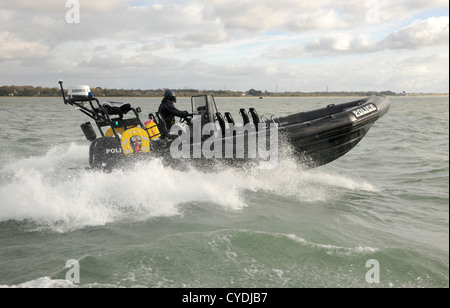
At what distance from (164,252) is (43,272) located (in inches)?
45.3

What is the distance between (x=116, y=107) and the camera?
6.41 metres

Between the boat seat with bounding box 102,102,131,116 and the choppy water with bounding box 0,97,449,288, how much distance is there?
3.25ft

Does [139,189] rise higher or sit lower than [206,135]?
lower

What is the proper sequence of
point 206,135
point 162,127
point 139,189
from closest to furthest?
point 139,189 → point 162,127 → point 206,135

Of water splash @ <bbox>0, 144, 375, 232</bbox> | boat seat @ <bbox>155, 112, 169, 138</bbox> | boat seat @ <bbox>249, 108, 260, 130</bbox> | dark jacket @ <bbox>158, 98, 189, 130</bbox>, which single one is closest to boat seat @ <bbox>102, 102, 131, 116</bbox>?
boat seat @ <bbox>155, 112, 169, 138</bbox>

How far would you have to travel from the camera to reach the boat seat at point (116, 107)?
6.33 metres

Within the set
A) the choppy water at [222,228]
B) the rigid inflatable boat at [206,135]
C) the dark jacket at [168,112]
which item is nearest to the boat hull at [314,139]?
the rigid inflatable boat at [206,135]

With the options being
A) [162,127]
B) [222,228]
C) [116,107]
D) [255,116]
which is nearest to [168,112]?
[162,127]

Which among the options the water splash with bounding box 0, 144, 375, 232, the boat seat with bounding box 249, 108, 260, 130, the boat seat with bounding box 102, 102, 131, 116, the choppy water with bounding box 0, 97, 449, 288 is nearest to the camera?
the choppy water with bounding box 0, 97, 449, 288

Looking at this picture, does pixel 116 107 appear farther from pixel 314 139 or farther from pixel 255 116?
pixel 314 139

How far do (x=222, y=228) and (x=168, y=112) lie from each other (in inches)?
113

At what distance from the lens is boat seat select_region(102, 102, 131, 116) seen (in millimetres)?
6328

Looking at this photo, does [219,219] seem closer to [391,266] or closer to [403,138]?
[391,266]

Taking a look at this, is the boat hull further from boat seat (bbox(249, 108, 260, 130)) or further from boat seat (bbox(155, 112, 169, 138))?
boat seat (bbox(249, 108, 260, 130))
